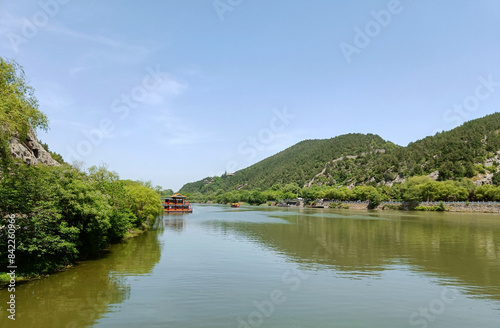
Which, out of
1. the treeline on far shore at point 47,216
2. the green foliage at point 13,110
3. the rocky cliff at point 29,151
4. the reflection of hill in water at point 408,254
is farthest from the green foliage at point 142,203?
the green foliage at point 13,110

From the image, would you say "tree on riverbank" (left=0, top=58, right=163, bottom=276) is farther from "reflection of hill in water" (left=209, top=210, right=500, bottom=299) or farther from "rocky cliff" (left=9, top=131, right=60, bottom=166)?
"reflection of hill in water" (left=209, top=210, right=500, bottom=299)

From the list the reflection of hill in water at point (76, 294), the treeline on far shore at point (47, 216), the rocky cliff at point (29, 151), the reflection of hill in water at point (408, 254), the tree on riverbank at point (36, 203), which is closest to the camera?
the reflection of hill in water at point (76, 294)

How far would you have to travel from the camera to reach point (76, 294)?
16969mm

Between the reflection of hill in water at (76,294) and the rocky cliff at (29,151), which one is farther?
the rocky cliff at (29,151)

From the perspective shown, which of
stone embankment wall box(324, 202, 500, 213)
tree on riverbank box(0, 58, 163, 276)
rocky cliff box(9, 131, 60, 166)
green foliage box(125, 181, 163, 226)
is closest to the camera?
tree on riverbank box(0, 58, 163, 276)

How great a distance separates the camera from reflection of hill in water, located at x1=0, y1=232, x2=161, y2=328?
45.2 feet

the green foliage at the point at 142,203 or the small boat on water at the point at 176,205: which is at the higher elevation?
the green foliage at the point at 142,203

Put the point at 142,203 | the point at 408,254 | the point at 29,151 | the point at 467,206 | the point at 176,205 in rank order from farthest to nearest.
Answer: the point at 176,205
the point at 467,206
the point at 142,203
the point at 408,254
the point at 29,151

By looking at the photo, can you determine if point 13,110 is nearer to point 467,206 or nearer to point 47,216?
Answer: point 47,216

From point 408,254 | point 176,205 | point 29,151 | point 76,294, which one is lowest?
point 408,254

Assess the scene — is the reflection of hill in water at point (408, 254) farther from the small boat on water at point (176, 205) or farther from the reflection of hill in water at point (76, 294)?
the small boat on water at point (176, 205)

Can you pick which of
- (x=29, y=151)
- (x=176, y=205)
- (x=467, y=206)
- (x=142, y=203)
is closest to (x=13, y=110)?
(x=29, y=151)

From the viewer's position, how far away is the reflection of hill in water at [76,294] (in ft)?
45.2

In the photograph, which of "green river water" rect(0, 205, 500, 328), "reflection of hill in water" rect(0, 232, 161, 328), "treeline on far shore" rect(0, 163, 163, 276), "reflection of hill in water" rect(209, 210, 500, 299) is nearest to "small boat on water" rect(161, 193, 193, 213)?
"reflection of hill in water" rect(209, 210, 500, 299)
